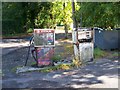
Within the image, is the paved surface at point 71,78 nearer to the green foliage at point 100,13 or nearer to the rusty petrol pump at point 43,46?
the rusty petrol pump at point 43,46

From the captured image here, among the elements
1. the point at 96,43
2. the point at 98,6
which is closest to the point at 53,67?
the point at 98,6

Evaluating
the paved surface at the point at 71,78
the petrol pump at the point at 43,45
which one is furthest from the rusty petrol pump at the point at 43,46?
the paved surface at the point at 71,78

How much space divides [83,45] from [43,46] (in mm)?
1955

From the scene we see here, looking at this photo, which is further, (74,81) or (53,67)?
(53,67)

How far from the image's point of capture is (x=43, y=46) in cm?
1173

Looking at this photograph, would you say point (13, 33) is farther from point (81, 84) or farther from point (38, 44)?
point (81, 84)

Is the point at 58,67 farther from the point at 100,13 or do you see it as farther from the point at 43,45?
the point at 100,13

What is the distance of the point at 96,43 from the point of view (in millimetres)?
17484

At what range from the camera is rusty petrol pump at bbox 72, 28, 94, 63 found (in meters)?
12.7

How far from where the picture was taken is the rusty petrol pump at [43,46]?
38.5 feet

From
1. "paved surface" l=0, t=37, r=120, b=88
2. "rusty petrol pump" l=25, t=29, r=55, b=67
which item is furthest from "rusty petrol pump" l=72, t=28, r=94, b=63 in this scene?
"rusty petrol pump" l=25, t=29, r=55, b=67

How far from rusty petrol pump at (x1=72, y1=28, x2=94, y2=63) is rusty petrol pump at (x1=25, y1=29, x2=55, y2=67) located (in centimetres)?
134

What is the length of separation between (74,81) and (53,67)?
2.21 meters

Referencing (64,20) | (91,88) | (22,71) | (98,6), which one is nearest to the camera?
Answer: (91,88)
